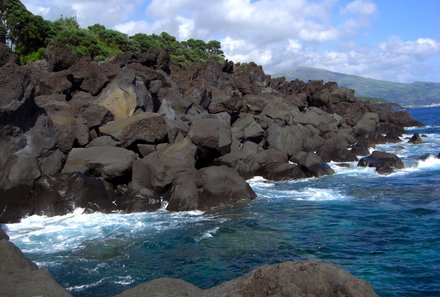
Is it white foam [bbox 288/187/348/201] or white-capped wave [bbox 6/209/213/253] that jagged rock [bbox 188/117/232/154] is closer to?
white foam [bbox 288/187/348/201]

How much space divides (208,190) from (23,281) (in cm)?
1396

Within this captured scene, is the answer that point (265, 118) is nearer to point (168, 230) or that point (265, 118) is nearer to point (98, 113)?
point (98, 113)

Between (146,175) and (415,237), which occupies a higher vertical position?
(146,175)

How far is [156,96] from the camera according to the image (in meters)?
36.1

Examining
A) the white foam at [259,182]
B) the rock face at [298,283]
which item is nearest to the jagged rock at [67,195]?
the white foam at [259,182]

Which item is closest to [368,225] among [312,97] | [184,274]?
[184,274]

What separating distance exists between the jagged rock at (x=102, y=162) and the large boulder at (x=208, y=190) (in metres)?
3.12

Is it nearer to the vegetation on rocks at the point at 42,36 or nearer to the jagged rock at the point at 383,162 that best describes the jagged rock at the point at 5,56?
the vegetation on rocks at the point at 42,36

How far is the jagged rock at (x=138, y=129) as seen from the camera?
86.5 ft

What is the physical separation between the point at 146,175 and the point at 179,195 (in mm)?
2486

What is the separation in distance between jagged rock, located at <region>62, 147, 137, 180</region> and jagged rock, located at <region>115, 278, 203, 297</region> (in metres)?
15.9

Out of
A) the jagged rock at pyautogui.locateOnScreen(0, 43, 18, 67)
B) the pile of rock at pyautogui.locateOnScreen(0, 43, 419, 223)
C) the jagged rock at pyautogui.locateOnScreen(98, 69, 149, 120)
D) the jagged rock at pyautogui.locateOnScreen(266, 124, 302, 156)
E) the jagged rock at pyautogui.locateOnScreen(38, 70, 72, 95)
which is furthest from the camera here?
the jagged rock at pyautogui.locateOnScreen(266, 124, 302, 156)

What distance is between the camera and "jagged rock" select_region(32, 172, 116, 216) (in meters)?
21.1

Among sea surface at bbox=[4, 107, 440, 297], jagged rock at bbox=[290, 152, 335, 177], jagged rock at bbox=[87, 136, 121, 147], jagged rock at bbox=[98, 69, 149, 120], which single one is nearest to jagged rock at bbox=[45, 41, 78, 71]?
jagged rock at bbox=[98, 69, 149, 120]
